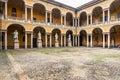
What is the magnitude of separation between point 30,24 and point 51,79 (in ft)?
60.3

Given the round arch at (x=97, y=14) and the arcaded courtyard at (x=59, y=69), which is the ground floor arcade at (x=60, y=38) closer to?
the round arch at (x=97, y=14)

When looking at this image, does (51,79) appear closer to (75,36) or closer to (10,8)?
(10,8)

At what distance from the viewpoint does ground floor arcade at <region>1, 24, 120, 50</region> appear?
854 inches

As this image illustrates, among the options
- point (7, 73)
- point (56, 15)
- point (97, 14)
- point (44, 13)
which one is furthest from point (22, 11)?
point (7, 73)

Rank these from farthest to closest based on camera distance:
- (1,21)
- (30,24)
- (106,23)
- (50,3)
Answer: (50,3) < (106,23) < (30,24) < (1,21)

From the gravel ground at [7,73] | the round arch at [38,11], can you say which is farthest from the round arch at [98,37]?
the gravel ground at [7,73]

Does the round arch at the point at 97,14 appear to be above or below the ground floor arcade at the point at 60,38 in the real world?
above

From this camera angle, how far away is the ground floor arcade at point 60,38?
71.2 feet

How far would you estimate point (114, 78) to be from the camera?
180 inches

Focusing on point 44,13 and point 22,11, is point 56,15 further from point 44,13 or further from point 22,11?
point 22,11

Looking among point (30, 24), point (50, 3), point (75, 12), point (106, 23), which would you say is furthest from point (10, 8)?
point (106, 23)

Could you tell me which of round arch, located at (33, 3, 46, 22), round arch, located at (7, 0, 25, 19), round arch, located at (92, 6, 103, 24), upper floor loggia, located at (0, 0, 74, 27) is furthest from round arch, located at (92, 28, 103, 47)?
round arch, located at (7, 0, 25, 19)

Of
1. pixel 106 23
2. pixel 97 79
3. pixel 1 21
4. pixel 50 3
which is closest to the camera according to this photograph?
pixel 97 79

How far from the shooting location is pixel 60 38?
95.5 ft
